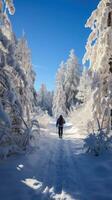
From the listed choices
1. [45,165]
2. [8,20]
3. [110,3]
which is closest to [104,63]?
[110,3]

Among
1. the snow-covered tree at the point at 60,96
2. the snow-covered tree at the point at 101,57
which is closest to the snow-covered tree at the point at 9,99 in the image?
the snow-covered tree at the point at 101,57

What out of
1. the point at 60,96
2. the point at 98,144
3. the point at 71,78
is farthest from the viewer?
the point at 60,96

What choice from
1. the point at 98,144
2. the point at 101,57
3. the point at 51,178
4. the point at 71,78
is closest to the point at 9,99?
the point at 51,178

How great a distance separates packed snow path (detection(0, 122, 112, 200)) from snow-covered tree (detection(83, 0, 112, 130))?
16.6 feet

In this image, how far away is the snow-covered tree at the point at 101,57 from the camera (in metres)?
15.9

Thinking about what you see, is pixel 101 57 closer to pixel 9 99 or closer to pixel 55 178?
pixel 9 99

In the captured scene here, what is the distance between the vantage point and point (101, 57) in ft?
52.5

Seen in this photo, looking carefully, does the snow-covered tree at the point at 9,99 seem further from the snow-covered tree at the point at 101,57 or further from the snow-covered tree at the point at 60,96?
the snow-covered tree at the point at 60,96

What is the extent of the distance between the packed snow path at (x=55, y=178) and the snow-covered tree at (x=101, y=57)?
16.6ft

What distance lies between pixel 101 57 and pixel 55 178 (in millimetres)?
8960

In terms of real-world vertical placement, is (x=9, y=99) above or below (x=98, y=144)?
above

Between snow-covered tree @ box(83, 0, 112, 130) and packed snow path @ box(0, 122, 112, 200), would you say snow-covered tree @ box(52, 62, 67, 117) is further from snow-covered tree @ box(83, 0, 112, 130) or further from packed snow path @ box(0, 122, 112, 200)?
packed snow path @ box(0, 122, 112, 200)

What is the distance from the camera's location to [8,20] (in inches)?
459

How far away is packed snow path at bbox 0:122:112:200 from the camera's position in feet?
23.4
